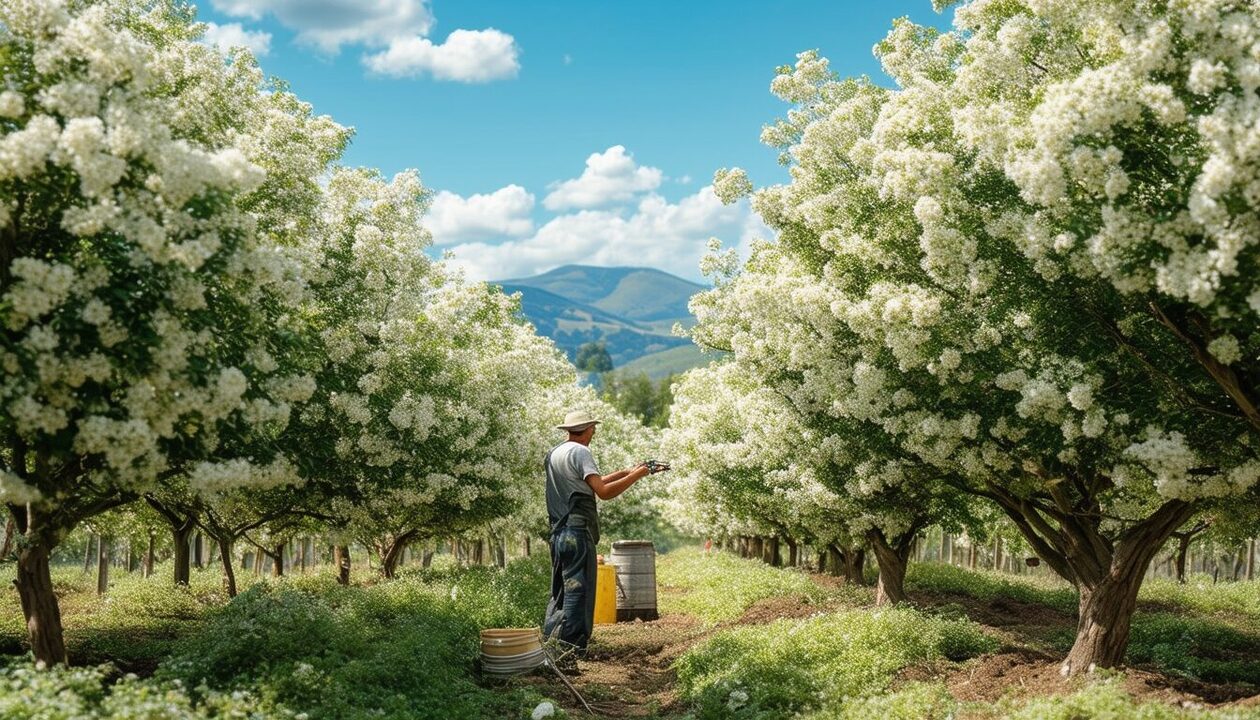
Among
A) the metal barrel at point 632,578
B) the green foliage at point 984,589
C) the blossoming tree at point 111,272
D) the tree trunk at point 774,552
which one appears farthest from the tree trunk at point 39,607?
the tree trunk at point 774,552

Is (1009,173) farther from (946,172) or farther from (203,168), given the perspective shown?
(203,168)

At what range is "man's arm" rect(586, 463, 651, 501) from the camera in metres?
12.0

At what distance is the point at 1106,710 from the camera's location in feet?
26.6

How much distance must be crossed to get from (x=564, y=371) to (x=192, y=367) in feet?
92.3

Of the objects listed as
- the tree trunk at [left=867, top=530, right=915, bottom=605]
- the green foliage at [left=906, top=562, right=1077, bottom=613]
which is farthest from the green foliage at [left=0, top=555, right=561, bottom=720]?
the green foliage at [left=906, top=562, right=1077, bottom=613]

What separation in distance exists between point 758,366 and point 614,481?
420cm

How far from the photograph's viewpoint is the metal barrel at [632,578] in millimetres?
20234

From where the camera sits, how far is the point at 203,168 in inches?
289

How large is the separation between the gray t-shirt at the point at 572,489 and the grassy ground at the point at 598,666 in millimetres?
2112

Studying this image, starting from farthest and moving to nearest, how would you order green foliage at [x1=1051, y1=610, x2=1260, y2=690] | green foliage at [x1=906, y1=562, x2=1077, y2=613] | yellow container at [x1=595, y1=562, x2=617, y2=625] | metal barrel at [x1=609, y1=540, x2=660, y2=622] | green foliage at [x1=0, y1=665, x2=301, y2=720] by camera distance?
green foliage at [x1=906, y1=562, x2=1077, y2=613], metal barrel at [x1=609, y1=540, x2=660, y2=622], yellow container at [x1=595, y1=562, x2=617, y2=625], green foliage at [x1=1051, y1=610, x2=1260, y2=690], green foliage at [x1=0, y1=665, x2=301, y2=720]

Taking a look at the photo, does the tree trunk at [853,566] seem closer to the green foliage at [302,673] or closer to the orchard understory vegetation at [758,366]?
the orchard understory vegetation at [758,366]

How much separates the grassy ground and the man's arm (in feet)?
8.13

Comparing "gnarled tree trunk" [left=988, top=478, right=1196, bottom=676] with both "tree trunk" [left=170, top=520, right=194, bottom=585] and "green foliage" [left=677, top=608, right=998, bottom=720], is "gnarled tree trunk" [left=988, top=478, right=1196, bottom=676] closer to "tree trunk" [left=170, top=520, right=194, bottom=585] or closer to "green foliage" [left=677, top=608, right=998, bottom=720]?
"green foliage" [left=677, top=608, right=998, bottom=720]

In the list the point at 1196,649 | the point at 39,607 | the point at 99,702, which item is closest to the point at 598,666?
the point at 39,607
